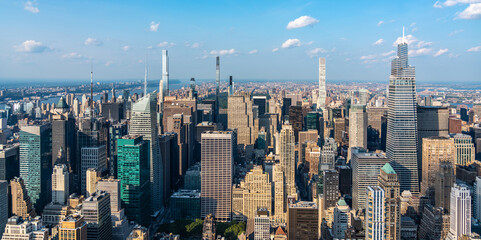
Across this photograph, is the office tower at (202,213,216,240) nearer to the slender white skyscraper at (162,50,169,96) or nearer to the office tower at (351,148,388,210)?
the office tower at (351,148,388,210)

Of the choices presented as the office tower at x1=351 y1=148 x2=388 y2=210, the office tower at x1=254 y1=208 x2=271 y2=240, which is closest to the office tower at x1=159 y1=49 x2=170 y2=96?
the office tower at x1=351 y1=148 x2=388 y2=210

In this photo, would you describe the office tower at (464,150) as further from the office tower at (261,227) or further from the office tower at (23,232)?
the office tower at (23,232)

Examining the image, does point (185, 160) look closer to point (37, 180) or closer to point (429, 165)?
point (37, 180)

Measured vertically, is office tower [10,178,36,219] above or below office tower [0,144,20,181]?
below

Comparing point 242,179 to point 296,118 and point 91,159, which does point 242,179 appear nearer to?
point 91,159

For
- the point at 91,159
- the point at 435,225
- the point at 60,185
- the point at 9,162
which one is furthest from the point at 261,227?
the point at 9,162

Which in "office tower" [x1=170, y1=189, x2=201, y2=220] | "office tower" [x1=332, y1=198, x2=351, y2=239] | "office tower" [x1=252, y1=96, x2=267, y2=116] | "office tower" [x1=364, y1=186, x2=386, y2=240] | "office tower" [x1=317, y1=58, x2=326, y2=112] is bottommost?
"office tower" [x1=170, y1=189, x2=201, y2=220]

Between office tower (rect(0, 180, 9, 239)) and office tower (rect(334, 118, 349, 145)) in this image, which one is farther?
office tower (rect(334, 118, 349, 145))

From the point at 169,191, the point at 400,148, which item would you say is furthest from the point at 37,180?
the point at 400,148
